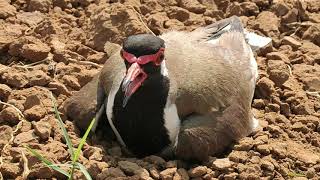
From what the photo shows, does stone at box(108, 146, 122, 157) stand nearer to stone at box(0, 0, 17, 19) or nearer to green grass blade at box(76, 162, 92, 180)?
green grass blade at box(76, 162, 92, 180)

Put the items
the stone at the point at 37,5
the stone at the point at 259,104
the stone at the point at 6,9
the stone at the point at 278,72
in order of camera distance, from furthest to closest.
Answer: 1. the stone at the point at 37,5
2. the stone at the point at 6,9
3. the stone at the point at 278,72
4. the stone at the point at 259,104

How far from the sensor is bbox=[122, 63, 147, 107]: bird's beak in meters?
4.79

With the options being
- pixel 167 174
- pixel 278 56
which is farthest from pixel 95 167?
pixel 278 56

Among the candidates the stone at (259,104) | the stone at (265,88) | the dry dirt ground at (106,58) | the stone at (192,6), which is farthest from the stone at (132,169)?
the stone at (192,6)

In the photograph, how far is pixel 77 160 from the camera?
200 inches

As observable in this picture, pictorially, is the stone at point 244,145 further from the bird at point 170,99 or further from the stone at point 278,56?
the stone at point 278,56

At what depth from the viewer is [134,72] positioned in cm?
485

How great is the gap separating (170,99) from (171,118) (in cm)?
13

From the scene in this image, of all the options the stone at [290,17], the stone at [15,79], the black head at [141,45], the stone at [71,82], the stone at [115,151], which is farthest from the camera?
the stone at [290,17]

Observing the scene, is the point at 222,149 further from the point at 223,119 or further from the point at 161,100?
the point at 161,100

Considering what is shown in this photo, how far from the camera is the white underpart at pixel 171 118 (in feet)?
17.0

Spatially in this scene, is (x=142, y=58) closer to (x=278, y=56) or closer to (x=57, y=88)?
(x=57, y=88)

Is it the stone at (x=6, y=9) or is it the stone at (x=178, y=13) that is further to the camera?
the stone at (x=178, y=13)

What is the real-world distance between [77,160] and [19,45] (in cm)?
142
